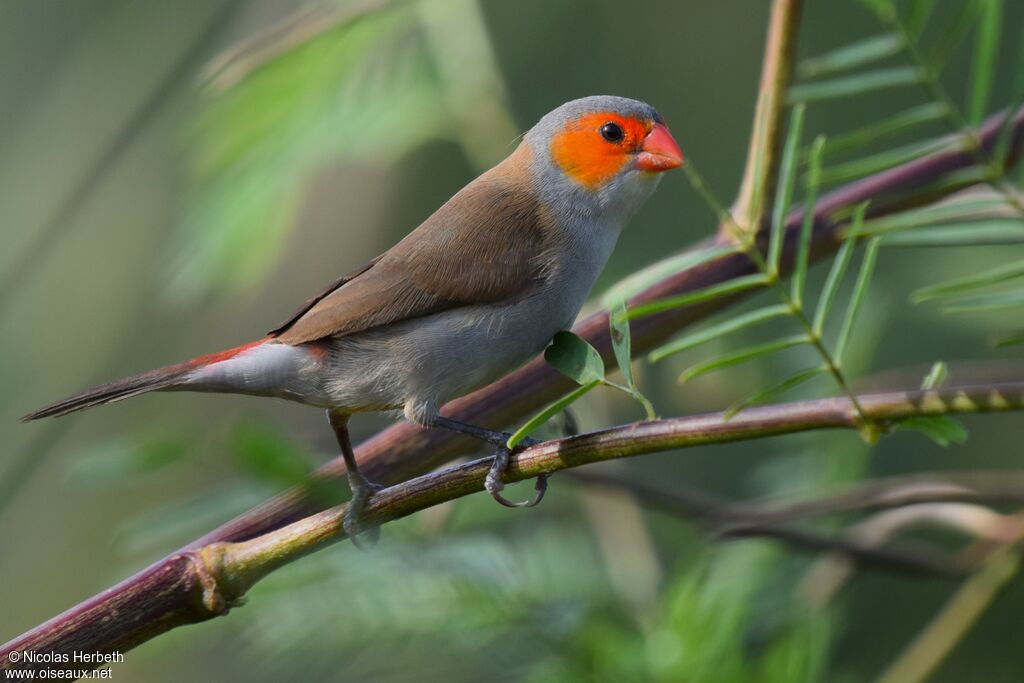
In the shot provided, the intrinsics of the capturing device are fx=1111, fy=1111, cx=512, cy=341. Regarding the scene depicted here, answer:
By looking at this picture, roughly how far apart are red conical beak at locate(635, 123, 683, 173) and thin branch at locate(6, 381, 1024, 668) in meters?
0.82

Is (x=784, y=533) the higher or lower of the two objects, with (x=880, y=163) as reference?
lower

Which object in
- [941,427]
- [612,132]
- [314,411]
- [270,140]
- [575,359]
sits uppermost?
[270,140]

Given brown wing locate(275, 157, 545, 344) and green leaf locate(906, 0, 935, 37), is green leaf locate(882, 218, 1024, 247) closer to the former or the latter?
green leaf locate(906, 0, 935, 37)

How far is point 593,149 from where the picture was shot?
2.02m

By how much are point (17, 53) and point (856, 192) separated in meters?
2.85

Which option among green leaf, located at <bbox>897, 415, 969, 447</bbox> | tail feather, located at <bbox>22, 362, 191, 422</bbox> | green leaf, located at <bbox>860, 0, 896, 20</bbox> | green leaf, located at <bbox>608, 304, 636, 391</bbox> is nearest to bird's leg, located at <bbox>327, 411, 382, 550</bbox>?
tail feather, located at <bbox>22, 362, 191, 422</bbox>

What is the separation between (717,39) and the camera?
4875 millimetres

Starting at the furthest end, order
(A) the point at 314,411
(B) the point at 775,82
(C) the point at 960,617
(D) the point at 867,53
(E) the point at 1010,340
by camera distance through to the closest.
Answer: (A) the point at 314,411 < (C) the point at 960,617 < (B) the point at 775,82 < (D) the point at 867,53 < (E) the point at 1010,340

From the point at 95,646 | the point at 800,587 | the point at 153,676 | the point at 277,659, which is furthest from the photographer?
the point at 153,676

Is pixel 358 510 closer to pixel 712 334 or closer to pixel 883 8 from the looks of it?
pixel 712 334

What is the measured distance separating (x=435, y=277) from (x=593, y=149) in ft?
1.38

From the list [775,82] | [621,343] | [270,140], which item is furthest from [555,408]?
[270,140]

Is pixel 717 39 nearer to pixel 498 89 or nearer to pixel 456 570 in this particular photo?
pixel 498 89

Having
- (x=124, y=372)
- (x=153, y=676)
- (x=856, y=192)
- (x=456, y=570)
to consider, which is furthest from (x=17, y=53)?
(x=856, y=192)
